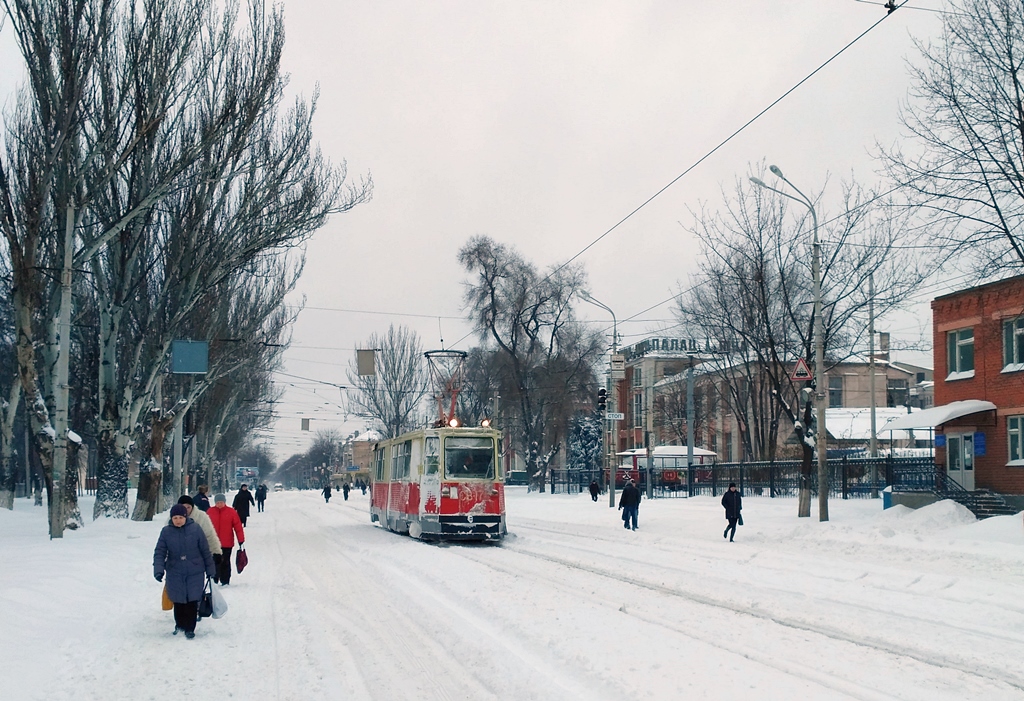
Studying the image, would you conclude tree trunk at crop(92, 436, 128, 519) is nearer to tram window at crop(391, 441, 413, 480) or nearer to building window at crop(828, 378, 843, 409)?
tram window at crop(391, 441, 413, 480)

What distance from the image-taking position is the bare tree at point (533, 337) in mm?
58719

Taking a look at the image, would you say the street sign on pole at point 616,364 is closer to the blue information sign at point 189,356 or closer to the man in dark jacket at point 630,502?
the man in dark jacket at point 630,502

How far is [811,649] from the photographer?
33.5 ft

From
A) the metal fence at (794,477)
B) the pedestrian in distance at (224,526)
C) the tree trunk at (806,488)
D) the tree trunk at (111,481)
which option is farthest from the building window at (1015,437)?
the tree trunk at (111,481)

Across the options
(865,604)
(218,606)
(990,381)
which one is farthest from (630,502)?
(218,606)

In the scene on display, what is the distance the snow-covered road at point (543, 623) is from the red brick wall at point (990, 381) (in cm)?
788

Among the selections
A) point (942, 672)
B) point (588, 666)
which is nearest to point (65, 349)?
point (588, 666)

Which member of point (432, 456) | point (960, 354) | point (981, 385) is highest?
point (960, 354)

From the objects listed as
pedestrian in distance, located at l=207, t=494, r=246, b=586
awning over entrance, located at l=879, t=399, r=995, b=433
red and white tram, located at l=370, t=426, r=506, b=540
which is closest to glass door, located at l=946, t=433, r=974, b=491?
awning over entrance, located at l=879, t=399, r=995, b=433

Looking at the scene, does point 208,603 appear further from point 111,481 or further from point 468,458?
point 111,481

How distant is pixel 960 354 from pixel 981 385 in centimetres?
162

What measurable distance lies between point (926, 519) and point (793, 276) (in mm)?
10143

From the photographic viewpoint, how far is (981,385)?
32375mm

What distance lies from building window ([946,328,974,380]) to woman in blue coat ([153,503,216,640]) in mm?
28026
